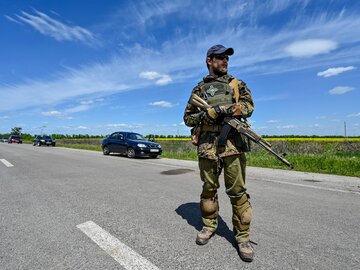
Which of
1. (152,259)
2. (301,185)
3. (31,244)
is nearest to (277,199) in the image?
(301,185)

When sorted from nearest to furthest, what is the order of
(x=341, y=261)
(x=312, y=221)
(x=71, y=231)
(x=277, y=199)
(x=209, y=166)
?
(x=341, y=261) < (x=209, y=166) < (x=71, y=231) < (x=312, y=221) < (x=277, y=199)

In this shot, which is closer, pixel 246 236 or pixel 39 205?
pixel 246 236

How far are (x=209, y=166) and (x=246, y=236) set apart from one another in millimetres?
823

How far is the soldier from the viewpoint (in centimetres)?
309

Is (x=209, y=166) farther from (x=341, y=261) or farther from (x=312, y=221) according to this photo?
(x=312, y=221)

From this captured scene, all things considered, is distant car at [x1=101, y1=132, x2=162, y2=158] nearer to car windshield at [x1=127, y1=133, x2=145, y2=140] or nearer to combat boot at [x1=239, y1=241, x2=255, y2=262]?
car windshield at [x1=127, y1=133, x2=145, y2=140]

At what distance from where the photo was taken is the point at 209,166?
3.28 m

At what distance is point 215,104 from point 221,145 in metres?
0.45

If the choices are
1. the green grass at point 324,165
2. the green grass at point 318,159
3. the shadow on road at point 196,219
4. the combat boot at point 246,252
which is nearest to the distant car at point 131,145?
the green grass at point 318,159

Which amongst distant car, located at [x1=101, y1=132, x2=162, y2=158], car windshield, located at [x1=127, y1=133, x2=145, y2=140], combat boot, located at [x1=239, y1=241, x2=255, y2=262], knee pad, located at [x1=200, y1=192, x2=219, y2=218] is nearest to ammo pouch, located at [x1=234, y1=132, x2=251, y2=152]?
knee pad, located at [x1=200, y1=192, x2=219, y2=218]

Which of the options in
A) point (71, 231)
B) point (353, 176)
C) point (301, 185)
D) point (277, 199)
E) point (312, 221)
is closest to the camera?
point (71, 231)

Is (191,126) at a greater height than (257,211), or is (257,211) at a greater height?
(191,126)

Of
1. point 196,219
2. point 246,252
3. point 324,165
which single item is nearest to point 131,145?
point 324,165

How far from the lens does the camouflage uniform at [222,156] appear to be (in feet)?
10.2
